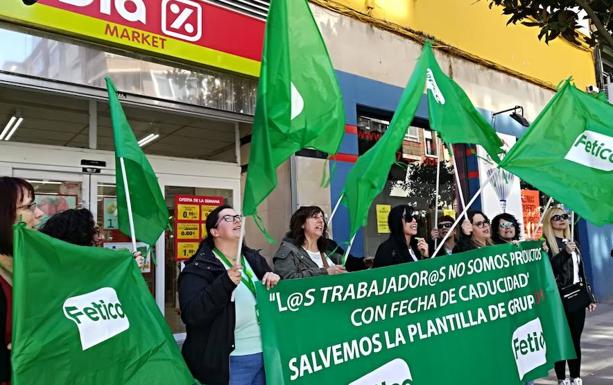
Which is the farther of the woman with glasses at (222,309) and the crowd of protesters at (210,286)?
the woman with glasses at (222,309)

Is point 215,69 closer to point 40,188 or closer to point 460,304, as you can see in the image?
point 40,188

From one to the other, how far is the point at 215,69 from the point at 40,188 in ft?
7.30

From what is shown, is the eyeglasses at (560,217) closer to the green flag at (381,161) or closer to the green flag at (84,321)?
the green flag at (381,161)

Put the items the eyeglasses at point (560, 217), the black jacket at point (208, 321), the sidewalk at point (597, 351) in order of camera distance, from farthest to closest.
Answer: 1. the sidewalk at point (597, 351)
2. the eyeglasses at point (560, 217)
3. the black jacket at point (208, 321)

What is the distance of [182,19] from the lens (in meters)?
5.59

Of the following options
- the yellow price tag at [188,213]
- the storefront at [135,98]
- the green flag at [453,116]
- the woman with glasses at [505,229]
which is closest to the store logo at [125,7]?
the storefront at [135,98]

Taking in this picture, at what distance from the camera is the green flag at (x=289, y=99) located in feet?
9.14

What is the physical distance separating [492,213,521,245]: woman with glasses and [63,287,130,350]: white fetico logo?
11.5ft

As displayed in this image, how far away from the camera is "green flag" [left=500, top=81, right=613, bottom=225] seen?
156 inches

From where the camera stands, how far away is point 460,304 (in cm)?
369

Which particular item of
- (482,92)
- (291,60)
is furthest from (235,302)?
(482,92)

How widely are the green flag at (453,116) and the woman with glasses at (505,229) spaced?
2.74ft

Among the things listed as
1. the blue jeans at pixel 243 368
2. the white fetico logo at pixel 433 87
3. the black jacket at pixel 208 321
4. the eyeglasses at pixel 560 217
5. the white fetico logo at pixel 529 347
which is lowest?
the white fetico logo at pixel 529 347

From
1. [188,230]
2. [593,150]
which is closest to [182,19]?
[188,230]
